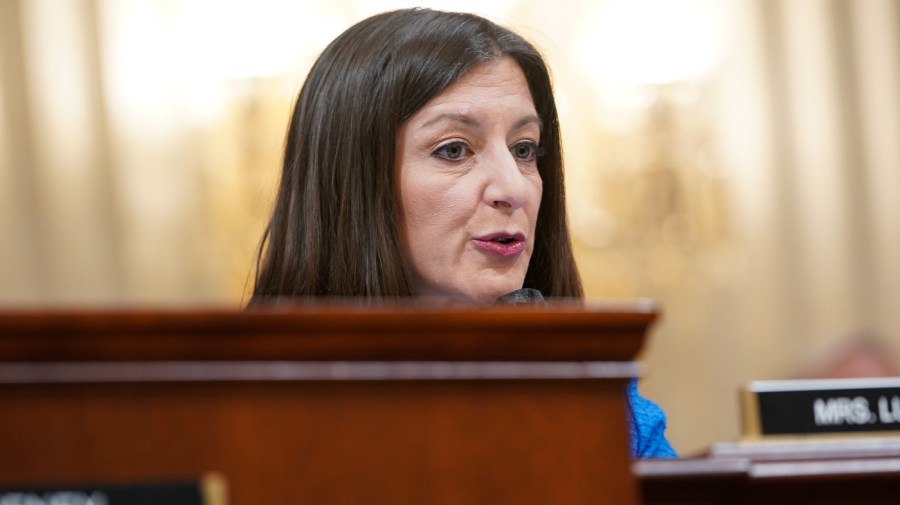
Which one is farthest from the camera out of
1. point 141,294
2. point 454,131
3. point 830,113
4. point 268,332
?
point 830,113

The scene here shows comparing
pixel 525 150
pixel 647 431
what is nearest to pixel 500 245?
pixel 525 150

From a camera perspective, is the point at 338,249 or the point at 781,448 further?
the point at 338,249

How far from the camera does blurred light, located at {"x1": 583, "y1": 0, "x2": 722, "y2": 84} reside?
5320 mm

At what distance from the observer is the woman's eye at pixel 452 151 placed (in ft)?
7.39

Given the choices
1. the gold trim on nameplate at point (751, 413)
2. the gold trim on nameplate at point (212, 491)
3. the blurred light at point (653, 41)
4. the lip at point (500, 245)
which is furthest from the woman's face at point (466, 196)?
the blurred light at point (653, 41)

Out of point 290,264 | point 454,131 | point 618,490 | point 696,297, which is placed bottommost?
point 696,297

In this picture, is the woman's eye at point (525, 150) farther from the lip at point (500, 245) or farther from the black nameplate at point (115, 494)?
the black nameplate at point (115, 494)

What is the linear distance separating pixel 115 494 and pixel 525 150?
4.71 feet

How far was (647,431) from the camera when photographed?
2.11 meters

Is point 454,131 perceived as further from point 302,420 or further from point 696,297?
point 696,297

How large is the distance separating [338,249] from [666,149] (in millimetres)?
3228

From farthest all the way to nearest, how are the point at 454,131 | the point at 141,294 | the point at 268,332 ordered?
the point at 141,294 → the point at 454,131 → the point at 268,332

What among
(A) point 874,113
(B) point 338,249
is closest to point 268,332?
(B) point 338,249

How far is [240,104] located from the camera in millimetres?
5113
